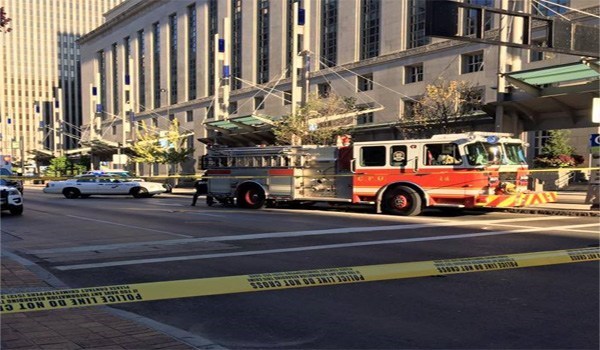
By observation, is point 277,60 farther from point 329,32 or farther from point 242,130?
point 242,130

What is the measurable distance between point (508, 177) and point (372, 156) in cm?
391

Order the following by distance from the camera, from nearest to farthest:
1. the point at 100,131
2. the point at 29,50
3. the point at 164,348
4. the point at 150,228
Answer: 1. the point at 164,348
2. the point at 150,228
3. the point at 29,50
4. the point at 100,131

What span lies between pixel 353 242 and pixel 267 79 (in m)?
40.9

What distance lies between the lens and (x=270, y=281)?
6.32m

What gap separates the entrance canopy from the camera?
1914 centimetres

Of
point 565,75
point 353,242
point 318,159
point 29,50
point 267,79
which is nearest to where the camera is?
point 353,242

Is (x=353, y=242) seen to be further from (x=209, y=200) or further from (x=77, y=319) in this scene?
(x=209, y=200)

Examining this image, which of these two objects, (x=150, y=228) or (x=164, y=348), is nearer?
(x=164, y=348)

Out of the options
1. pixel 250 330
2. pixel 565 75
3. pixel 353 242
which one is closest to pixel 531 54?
pixel 565 75

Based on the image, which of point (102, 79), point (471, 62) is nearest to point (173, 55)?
point (102, 79)

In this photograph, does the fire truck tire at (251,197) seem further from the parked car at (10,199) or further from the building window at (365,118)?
the building window at (365,118)

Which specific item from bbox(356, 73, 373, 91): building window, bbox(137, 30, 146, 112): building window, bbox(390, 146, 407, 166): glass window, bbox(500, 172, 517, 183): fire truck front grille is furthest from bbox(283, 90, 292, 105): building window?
bbox(500, 172, 517, 183): fire truck front grille

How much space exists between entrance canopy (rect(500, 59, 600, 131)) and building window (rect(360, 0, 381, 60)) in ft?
58.5

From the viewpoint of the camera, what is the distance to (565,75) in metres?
20.1
